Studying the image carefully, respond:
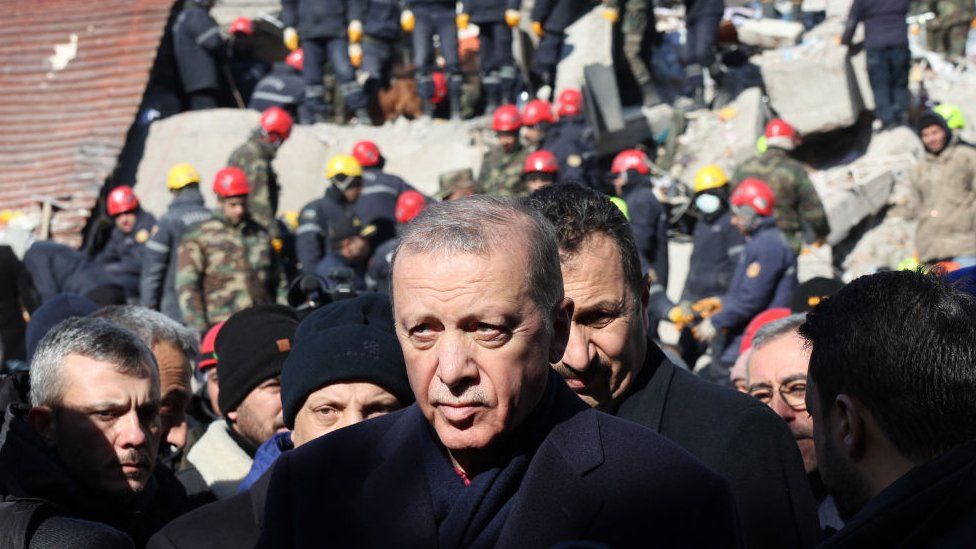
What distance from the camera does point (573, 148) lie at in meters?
13.4

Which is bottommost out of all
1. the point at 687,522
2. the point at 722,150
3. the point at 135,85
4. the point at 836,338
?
the point at 722,150

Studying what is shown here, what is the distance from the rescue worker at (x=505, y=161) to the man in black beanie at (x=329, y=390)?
30.3ft

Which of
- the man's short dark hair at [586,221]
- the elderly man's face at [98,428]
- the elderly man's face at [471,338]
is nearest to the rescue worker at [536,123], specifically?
the elderly man's face at [98,428]

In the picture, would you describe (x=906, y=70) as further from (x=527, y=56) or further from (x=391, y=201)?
(x=391, y=201)

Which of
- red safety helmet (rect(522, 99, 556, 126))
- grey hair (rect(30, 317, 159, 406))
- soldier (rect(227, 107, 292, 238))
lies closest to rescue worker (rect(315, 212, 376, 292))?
soldier (rect(227, 107, 292, 238))

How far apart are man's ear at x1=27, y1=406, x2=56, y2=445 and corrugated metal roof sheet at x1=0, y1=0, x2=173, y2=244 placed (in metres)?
10.9

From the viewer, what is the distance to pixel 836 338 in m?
2.54

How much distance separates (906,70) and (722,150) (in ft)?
7.69

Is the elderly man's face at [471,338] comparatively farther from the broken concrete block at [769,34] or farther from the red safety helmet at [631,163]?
the broken concrete block at [769,34]

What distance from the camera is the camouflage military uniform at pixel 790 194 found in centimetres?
1145

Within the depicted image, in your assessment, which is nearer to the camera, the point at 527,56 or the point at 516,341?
the point at 516,341

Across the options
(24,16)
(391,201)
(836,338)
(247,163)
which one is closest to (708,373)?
(391,201)

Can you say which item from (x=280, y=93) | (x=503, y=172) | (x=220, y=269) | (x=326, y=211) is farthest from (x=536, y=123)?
(x=220, y=269)

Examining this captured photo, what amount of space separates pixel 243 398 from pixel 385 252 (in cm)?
635
